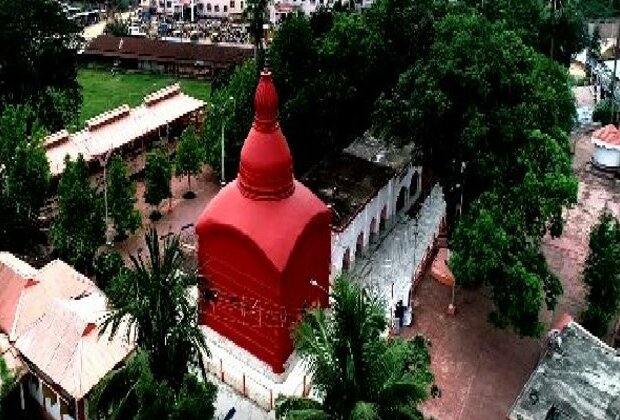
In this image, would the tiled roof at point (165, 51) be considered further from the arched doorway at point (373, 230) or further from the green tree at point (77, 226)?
the green tree at point (77, 226)

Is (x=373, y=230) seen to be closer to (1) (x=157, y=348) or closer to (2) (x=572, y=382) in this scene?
(2) (x=572, y=382)

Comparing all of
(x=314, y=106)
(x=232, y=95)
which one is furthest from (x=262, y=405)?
(x=232, y=95)

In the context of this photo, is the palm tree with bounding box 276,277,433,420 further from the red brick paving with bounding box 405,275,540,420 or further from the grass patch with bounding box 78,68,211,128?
the grass patch with bounding box 78,68,211,128

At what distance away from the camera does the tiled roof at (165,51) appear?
213 feet

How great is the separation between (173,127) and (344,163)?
17.5 metres

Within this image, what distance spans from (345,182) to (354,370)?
1625cm

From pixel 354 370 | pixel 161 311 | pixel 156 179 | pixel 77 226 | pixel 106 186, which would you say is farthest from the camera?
pixel 156 179

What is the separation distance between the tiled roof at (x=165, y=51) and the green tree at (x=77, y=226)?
3297cm

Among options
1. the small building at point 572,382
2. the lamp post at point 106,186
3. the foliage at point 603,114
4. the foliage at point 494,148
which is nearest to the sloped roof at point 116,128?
the lamp post at point 106,186

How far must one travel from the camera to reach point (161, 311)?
18375 mm

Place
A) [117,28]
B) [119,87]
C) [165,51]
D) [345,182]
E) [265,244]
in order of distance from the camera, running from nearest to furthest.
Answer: [265,244]
[345,182]
[119,87]
[165,51]
[117,28]

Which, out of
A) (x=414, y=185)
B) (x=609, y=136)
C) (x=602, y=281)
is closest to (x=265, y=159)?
(x=602, y=281)

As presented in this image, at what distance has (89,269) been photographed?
32.0 m

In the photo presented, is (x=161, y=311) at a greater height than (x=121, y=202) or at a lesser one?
greater
